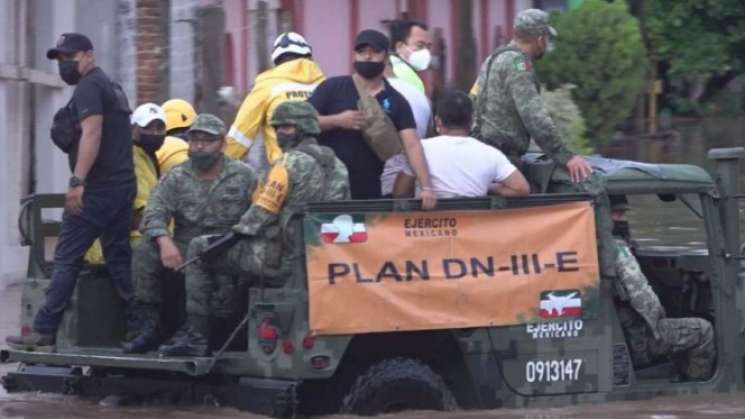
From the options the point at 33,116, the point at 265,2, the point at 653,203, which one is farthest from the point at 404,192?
the point at 265,2

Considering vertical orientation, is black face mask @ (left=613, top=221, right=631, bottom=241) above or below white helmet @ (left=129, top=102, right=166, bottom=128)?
below

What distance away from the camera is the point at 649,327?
325 inches

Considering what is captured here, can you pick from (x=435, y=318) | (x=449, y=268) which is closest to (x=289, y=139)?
(x=449, y=268)

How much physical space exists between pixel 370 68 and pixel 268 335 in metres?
1.68

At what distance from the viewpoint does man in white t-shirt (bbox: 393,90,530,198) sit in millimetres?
8117

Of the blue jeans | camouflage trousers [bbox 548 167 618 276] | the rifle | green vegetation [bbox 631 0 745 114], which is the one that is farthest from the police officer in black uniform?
green vegetation [bbox 631 0 745 114]

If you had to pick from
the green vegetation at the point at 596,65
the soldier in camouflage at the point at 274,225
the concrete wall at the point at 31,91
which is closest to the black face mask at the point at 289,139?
the soldier in camouflage at the point at 274,225

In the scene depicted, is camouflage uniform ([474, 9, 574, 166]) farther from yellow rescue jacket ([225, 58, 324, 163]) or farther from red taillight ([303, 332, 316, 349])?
red taillight ([303, 332, 316, 349])

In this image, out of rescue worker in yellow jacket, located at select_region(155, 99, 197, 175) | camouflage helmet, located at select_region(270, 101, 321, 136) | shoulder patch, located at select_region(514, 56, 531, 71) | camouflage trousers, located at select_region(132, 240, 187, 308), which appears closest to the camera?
camouflage helmet, located at select_region(270, 101, 321, 136)

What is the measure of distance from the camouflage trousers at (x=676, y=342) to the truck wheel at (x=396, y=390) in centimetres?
109

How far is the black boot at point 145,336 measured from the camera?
8.09 metres

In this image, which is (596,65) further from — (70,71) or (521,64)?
(70,71)

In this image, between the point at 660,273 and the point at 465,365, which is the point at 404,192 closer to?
the point at 465,365

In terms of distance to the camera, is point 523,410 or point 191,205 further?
point 191,205
